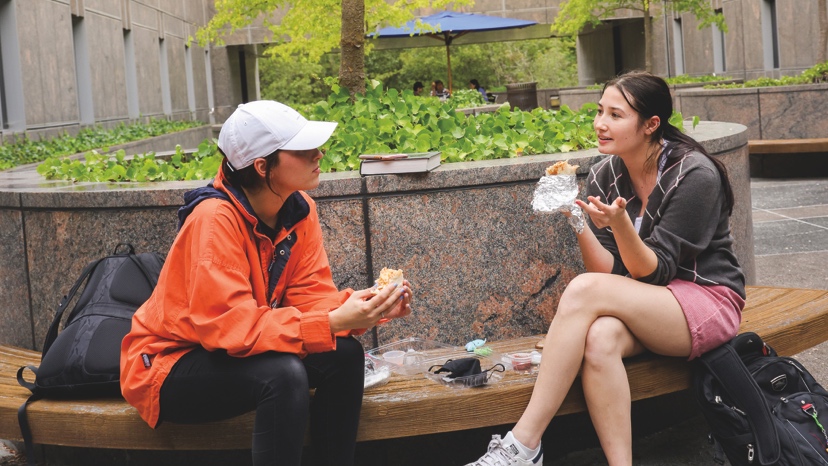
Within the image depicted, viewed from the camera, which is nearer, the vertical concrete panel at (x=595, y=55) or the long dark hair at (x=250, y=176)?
the long dark hair at (x=250, y=176)

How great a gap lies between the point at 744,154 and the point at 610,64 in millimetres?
31388

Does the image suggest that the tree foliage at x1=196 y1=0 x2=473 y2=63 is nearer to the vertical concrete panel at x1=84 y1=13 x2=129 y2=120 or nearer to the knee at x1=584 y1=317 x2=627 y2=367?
the vertical concrete panel at x1=84 y1=13 x2=129 y2=120

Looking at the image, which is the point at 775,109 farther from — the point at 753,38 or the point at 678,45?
the point at 678,45

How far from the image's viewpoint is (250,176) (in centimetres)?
320

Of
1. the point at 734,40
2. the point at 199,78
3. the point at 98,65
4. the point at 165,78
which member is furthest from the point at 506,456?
the point at 199,78

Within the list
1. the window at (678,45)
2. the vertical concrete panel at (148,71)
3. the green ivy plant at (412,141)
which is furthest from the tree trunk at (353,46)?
the window at (678,45)

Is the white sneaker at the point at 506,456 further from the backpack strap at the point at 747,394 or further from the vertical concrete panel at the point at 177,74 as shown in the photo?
the vertical concrete panel at the point at 177,74

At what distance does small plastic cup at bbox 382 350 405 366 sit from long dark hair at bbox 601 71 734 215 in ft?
4.23

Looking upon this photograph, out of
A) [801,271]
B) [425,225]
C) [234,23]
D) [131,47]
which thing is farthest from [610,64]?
[425,225]

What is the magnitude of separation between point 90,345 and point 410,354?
1300 mm

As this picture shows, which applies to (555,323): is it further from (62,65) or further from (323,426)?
(62,65)

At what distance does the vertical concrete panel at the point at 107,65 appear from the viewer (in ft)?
59.7

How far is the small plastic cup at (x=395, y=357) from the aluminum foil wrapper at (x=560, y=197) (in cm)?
91

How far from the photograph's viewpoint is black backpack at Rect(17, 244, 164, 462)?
3.58 meters
